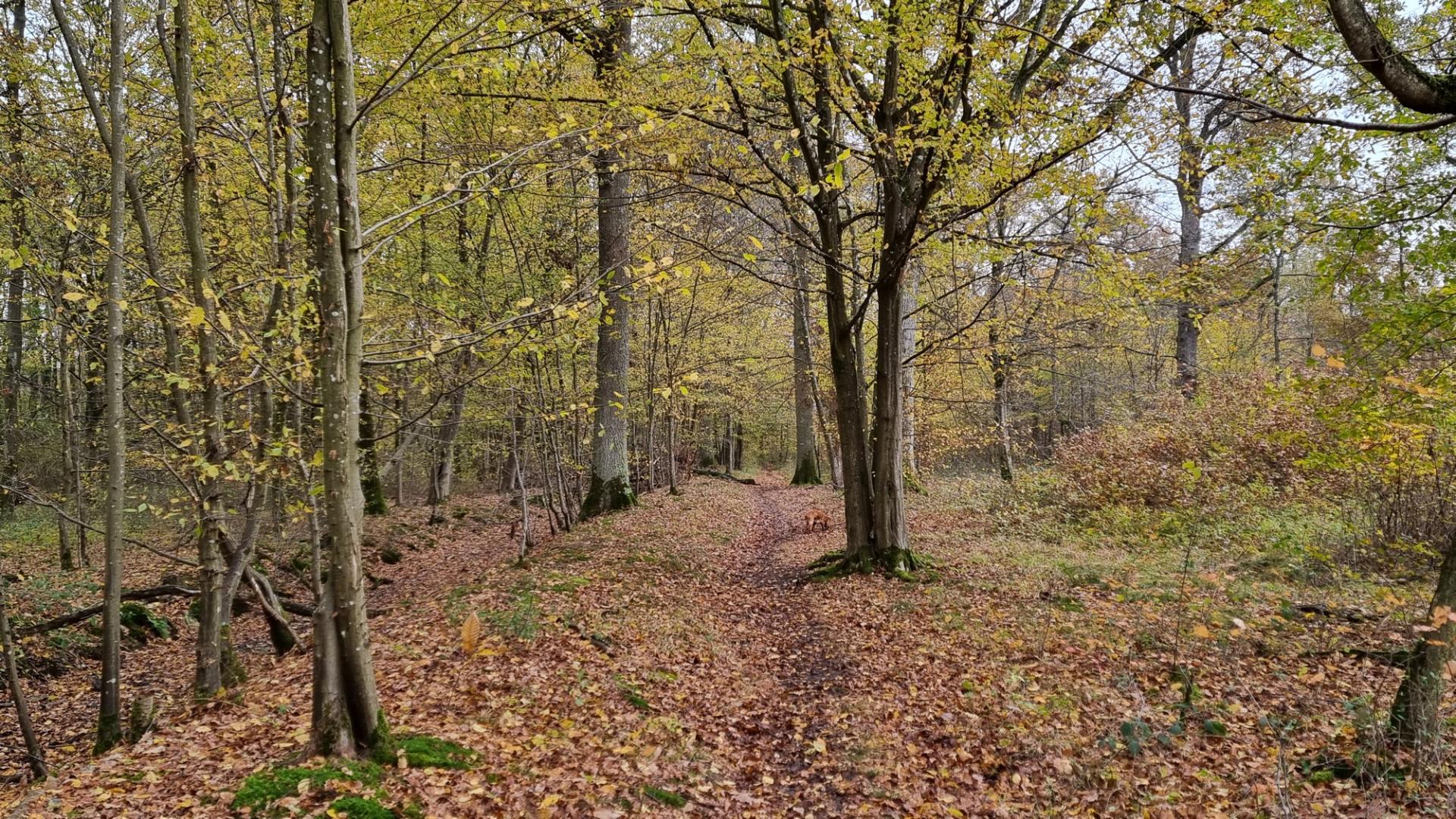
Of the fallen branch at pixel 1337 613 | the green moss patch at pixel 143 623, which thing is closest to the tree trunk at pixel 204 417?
the green moss patch at pixel 143 623

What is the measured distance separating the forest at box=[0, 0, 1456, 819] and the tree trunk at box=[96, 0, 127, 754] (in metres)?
0.04

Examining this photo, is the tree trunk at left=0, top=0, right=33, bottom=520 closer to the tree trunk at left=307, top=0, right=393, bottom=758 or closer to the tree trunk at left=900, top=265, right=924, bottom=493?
the tree trunk at left=307, top=0, right=393, bottom=758

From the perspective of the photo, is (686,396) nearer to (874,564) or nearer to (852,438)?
(852,438)

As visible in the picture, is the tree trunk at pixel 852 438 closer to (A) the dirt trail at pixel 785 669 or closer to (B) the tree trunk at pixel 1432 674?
(A) the dirt trail at pixel 785 669

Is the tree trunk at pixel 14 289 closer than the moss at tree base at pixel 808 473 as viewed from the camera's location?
Yes

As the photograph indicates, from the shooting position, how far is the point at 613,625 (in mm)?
6832

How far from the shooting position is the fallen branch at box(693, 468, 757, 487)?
2544 cm

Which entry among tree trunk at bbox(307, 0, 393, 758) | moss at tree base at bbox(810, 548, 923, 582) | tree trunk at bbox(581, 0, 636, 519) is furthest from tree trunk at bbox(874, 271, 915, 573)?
tree trunk at bbox(307, 0, 393, 758)

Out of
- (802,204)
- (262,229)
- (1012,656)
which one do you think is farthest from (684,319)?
(1012,656)

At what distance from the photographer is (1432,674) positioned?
3977mm

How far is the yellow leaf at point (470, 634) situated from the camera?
5.98 m

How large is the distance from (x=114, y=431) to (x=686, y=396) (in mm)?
5219

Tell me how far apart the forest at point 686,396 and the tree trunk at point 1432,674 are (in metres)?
0.03

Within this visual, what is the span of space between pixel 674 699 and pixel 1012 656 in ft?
10.2
